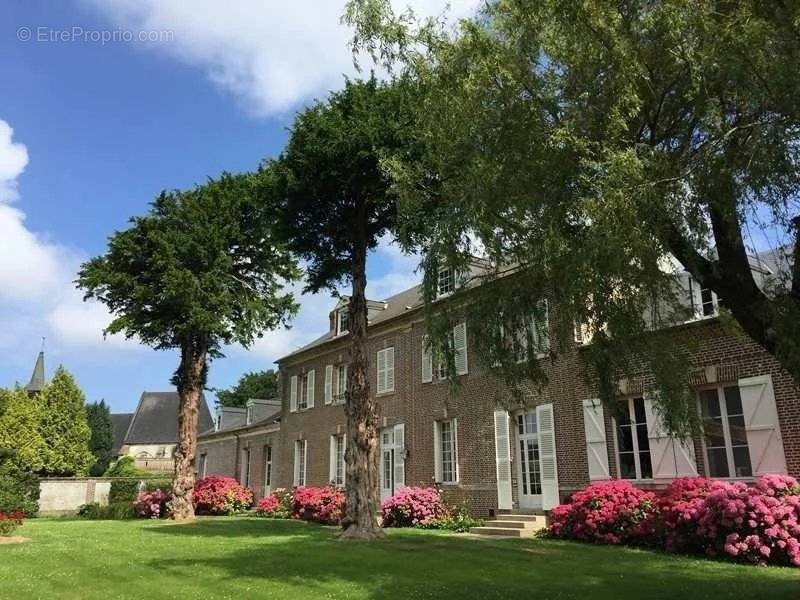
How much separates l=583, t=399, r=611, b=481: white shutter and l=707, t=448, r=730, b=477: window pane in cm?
215

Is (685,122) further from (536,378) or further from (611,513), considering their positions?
(611,513)

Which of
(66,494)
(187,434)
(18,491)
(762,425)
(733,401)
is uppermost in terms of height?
(187,434)

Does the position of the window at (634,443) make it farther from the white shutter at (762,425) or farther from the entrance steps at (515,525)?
the entrance steps at (515,525)

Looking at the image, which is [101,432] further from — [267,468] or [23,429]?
[267,468]

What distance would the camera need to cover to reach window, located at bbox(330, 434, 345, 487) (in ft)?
76.9

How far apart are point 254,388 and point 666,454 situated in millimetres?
43754

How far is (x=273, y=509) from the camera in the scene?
23.2 metres

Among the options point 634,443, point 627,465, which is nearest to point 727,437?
point 634,443

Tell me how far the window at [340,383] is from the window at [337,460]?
1.42 meters

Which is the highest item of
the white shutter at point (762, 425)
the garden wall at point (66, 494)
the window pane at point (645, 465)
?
the white shutter at point (762, 425)

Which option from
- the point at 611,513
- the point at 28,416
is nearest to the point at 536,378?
the point at 611,513

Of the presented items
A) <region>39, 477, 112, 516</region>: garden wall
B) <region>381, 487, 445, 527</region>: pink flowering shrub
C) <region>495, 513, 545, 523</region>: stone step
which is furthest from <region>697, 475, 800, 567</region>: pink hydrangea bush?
<region>39, 477, 112, 516</region>: garden wall

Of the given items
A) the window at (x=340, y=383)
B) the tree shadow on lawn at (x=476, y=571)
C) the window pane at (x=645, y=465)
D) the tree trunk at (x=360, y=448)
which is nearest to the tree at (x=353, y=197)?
the tree trunk at (x=360, y=448)

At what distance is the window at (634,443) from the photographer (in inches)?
529
